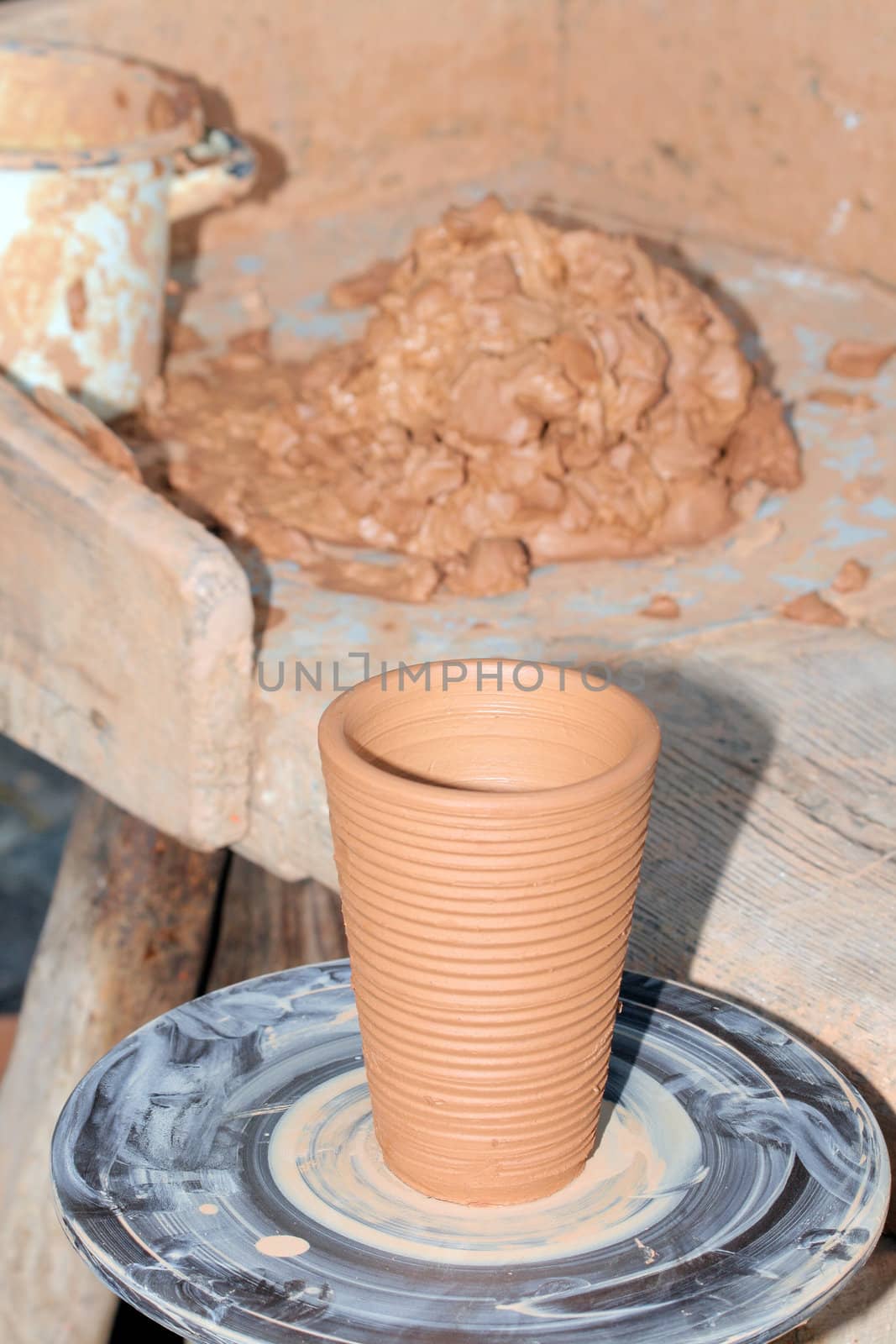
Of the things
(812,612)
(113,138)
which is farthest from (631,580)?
(113,138)

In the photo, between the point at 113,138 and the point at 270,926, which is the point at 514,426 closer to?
the point at 270,926

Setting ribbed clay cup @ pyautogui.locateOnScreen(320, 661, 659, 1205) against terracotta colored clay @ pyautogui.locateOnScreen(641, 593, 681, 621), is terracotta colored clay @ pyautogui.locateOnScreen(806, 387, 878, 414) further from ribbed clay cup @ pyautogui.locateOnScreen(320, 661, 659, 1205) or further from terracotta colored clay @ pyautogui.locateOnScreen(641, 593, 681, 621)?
ribbed clay cup @ pyautogui.locateOnScreen(320, 661, 659, 1205)

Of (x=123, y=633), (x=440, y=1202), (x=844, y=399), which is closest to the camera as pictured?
(x=440, y=1202)

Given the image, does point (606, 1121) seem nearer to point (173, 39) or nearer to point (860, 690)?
point (860, 690)

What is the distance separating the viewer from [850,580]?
2826 mm

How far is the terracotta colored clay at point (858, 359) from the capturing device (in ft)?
11.7

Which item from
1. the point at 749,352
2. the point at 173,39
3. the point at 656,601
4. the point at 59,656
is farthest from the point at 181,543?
the point at 173,39

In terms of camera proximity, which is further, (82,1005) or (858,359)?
(858,359)

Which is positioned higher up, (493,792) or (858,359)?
(493,792)

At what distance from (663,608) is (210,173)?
157cm

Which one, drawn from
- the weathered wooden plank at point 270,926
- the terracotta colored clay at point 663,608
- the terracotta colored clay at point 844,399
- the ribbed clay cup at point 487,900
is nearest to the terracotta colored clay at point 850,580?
the terracotta colored clay at point 663,608

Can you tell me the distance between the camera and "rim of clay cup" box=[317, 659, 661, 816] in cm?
131

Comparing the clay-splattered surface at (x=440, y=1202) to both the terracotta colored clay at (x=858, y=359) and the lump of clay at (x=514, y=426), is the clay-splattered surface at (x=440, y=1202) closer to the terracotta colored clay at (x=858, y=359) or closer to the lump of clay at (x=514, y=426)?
the lump of clay at (x=514, y=426)

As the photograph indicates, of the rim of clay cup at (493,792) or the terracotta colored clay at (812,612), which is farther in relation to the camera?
the terracotta colored clay at (812,612)
